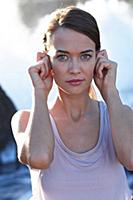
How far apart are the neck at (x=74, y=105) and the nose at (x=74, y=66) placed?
0.24ft

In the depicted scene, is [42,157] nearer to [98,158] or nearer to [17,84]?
[98,158]

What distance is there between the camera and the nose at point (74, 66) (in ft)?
3.57

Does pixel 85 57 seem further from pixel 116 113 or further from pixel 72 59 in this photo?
pixel 116 113

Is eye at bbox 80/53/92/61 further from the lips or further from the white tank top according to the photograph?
the white tank top

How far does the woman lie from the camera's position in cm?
109

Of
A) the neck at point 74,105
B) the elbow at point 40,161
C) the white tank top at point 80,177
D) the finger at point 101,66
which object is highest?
the finger at point 101,66

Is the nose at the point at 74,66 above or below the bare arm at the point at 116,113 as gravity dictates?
above

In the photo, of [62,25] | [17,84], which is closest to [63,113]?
[62,25]

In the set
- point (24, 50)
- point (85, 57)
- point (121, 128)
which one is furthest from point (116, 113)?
point (24, 50)

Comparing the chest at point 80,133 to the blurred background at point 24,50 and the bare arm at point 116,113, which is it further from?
the blurred background at point 24,50

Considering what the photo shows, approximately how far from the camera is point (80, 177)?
109 centimetres

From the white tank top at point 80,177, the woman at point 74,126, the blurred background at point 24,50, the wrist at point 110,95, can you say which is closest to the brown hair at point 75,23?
the woman at point 74,126

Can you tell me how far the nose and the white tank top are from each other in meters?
0.16

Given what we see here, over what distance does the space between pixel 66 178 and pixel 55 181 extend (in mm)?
23
